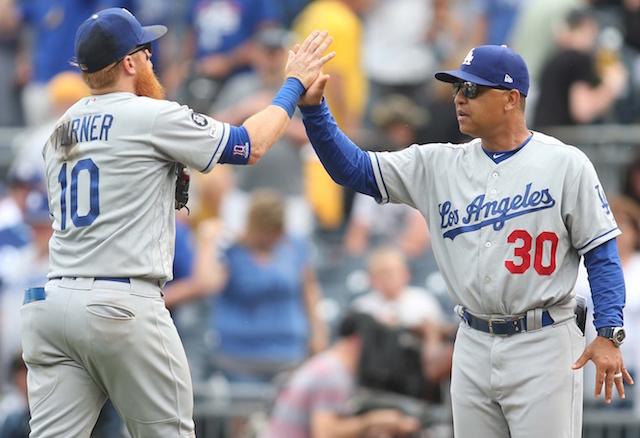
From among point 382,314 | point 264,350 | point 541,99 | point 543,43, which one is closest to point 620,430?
point 382,314

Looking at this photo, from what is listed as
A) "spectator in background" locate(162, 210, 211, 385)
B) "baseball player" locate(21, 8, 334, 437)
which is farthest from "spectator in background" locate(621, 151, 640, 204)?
"baseball player" locate(21, 8, 334, 437)

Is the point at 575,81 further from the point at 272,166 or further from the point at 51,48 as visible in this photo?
the point at 51,48

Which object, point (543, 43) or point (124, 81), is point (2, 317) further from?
point (543, 43)

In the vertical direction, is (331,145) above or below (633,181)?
above

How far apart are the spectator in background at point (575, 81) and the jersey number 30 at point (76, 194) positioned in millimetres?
6210

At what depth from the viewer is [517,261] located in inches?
203

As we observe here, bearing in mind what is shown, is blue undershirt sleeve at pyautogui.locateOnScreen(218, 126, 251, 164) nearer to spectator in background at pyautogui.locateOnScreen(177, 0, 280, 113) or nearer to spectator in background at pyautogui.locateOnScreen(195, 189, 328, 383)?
spectator in background at pyautogui.locateOnScreen(195, 189, 328, 383)

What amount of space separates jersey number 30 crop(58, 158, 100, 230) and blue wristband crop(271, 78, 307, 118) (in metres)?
0.88

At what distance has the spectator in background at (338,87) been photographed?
35.4 feet

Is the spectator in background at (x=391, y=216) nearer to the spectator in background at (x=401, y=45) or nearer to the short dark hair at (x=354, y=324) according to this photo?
the spectator in background at (x=401, y=45)

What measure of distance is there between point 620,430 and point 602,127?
3064 millimetres

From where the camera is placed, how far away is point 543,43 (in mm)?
11023

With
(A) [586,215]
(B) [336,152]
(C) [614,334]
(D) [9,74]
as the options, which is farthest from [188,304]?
(C) [614,334]

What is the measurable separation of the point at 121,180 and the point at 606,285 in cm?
206
